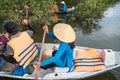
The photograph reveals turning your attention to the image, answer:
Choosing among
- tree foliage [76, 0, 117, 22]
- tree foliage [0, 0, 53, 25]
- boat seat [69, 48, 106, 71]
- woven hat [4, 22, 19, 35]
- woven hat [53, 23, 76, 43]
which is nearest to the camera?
woven hat [4, 22, 19, 35]

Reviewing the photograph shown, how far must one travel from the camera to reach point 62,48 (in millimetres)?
6539

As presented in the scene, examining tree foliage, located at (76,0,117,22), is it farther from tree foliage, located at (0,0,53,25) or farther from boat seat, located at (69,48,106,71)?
boat seat, located at (69,48,106,71)

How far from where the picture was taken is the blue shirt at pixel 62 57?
6551 mm

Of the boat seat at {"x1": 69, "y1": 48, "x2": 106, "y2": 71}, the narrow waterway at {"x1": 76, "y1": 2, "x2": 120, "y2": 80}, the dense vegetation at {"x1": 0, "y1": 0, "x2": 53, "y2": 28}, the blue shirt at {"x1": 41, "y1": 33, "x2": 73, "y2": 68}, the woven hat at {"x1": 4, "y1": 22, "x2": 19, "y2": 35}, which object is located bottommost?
the narrow waterway at {"x1": 76, "y1": 2, "x2": 120, "y2": 80}

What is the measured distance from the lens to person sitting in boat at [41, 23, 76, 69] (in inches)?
258

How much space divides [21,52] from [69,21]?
6500 mm

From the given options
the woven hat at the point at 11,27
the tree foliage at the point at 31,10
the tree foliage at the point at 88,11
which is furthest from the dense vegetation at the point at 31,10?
the woven hat at the point at 11,27

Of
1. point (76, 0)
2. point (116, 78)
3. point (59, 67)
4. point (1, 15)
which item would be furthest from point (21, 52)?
point (76, 0)

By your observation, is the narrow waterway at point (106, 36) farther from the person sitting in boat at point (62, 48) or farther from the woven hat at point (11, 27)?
the woven hat at point (11, 27)

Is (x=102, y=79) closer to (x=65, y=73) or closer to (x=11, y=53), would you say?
(x=65, y=73)

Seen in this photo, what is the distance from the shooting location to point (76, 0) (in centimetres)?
1593

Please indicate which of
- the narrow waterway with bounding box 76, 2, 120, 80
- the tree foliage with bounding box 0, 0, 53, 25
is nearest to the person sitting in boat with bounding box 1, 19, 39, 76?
the narrow waterway with bounding box 76, 2, 120, 80

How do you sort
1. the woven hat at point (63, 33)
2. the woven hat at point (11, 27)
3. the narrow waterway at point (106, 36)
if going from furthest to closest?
the narrow waterway at point (106, 36) < the woven hat at point (63, 33) < the woven hat at point (11, 27)

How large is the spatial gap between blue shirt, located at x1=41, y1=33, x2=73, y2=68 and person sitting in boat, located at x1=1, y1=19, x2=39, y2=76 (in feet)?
1.63
